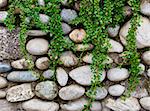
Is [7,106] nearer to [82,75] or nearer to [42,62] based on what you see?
[42,62]

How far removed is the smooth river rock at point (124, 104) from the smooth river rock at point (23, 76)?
1.78 ft

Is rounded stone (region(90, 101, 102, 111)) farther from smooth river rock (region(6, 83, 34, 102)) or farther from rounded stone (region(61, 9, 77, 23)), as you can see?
rounded stone (region(61, 9, 77, 23))

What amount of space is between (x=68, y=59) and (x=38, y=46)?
0.22m

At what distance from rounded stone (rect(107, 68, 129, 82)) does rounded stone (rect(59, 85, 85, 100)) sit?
8.9 inches

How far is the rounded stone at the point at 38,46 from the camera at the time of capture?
2250 millimetres

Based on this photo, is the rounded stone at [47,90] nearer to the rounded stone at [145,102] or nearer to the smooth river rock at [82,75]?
the smooth river rock at [82,75]

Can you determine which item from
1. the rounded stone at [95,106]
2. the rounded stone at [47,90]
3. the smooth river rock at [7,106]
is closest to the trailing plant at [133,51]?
the rounded stone at [95,106]

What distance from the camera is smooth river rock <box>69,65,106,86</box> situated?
228 centimetres

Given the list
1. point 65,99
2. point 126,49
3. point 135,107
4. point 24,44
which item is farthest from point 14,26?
point 135,107

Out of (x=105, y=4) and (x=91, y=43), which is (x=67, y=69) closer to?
(x=91, y=43)

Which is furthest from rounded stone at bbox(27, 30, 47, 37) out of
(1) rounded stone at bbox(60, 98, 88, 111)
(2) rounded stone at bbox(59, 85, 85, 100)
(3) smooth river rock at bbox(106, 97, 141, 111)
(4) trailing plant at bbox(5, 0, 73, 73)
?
(3) smooth river rock at bbox(106, 97, 141, 111)

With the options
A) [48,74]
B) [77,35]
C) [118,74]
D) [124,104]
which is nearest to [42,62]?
[48,74]

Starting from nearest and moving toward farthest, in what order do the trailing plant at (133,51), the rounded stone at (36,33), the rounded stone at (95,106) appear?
the trailing plant at (133,51)
the rounded stone at (36,33)
the rounded stone at (95,106)

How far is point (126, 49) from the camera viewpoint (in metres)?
2.25
